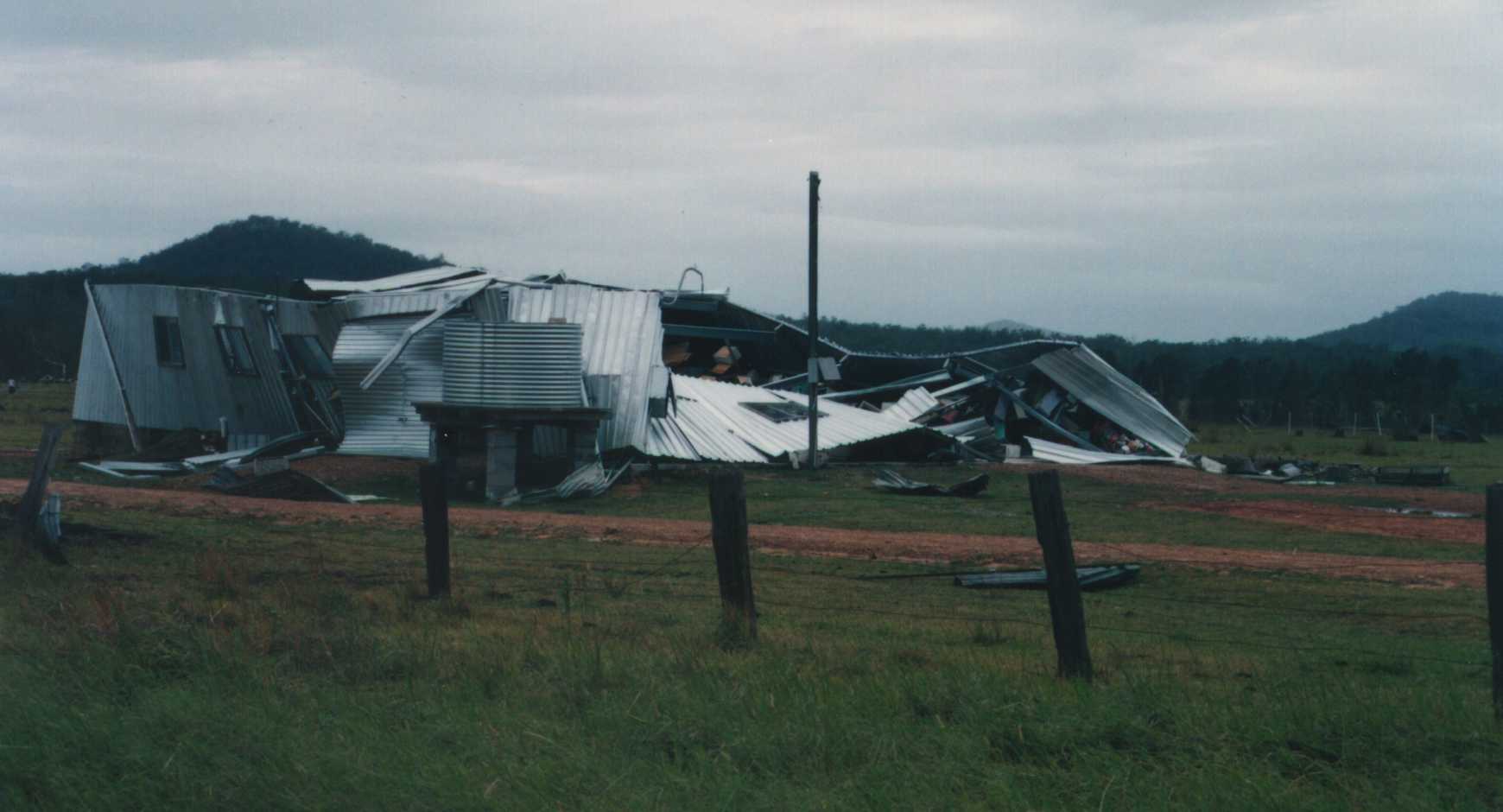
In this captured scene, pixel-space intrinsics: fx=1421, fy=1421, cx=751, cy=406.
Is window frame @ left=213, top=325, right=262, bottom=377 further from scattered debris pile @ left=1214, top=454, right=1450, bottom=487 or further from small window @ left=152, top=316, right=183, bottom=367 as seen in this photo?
scattered debris pile @ left=1214, top=454, right=1450, bottom=487

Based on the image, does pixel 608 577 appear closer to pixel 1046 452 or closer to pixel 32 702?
pixel 32 702

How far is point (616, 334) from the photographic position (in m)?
33.4

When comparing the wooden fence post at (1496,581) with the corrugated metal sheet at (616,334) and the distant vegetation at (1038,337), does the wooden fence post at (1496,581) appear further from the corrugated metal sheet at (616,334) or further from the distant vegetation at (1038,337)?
the distant vegetation at (1038,337)

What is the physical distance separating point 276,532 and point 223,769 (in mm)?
13078

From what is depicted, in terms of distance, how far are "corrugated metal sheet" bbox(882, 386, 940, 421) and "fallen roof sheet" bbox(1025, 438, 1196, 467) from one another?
316cm

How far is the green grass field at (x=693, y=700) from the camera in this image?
595 centimetres

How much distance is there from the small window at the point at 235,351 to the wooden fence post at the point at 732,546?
101 ft

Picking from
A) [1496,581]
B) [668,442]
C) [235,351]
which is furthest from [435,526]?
[235,351]

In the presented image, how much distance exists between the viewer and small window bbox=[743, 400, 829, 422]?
1510 inches

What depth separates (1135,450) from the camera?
137 feet

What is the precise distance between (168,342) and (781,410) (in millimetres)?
16618

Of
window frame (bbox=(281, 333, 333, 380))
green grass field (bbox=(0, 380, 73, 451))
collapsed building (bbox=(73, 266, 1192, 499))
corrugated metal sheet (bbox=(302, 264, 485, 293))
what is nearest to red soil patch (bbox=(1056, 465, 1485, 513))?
collapsed building (bbox=(73, 266, 1192, 499))

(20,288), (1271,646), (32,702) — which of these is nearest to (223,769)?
(32,702)

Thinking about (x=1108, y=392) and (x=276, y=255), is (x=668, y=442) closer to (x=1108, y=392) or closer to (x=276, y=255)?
(x=1108, y=392)
